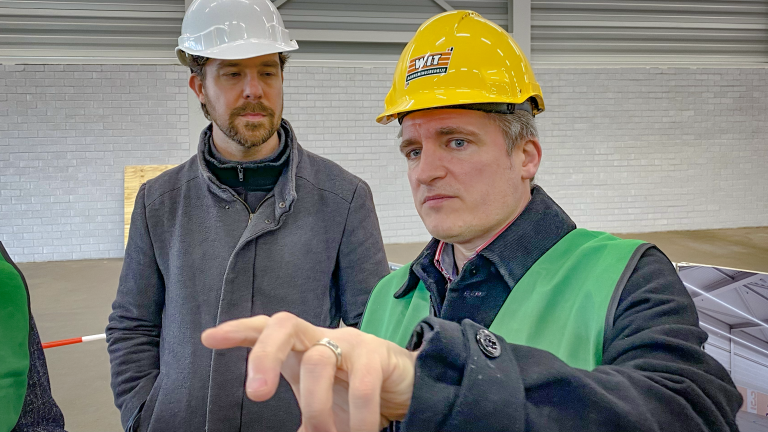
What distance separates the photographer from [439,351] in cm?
74

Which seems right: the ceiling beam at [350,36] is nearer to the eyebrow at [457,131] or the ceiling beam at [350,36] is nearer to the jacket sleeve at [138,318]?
the jacket sleeve at [138,318]

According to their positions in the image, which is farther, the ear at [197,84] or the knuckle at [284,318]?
the ear at [197,84]

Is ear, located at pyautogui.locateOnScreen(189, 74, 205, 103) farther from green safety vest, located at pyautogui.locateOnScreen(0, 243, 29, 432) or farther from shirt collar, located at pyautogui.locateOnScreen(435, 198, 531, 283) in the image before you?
shirt collar, located at pyautogui.locateOnScreen(435, 198, 531, 283)

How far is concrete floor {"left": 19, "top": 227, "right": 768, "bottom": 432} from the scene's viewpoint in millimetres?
3920

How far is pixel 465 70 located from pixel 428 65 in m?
0.10

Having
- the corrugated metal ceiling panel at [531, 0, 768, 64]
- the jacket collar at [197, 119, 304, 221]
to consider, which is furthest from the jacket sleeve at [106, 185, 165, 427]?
the corrugated metal ceiling panel at [531, 0, 768, 64]

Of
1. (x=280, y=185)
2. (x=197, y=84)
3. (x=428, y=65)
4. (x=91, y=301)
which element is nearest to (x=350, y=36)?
(x=91, y=301)

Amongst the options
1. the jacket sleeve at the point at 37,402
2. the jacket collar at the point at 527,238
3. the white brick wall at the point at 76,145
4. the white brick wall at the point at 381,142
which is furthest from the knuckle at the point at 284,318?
the white brick wall at the point at 76,145

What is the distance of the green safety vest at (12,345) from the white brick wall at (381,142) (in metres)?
7.75

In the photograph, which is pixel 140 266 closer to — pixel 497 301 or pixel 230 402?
pixel 230 402

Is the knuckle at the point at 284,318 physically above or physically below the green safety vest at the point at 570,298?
above

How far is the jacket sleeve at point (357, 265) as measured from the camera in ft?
6.19

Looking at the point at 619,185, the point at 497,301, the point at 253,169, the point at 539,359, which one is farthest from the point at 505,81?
the point at 619,185

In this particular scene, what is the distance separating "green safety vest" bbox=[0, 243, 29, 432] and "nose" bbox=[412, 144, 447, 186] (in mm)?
958
